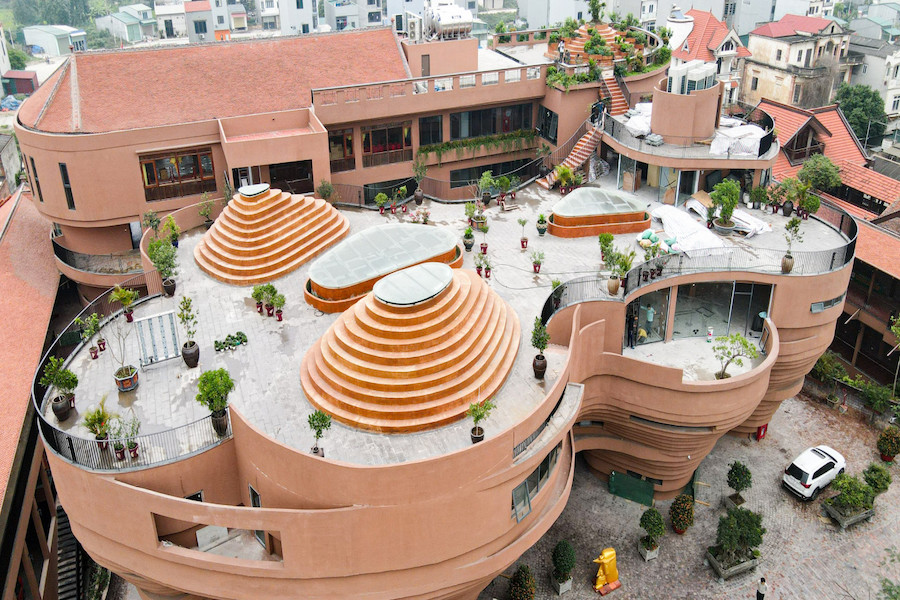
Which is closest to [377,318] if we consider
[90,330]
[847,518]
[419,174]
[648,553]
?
[90,330]

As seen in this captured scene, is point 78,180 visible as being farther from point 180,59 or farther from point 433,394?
point 433,394

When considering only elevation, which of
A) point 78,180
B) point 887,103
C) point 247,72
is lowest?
point 887,103

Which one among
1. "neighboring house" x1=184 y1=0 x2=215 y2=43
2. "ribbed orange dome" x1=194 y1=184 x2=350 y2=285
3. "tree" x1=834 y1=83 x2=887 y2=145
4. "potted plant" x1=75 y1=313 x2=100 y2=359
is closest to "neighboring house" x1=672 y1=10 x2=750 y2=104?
"tree" x1=834 y1=83 x2=887 y2=145

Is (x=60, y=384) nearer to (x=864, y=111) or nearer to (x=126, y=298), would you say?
(x=126, y=298)

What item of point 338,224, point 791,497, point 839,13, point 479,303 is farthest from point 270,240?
point 839,13

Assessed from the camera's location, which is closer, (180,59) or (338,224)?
(338,224)

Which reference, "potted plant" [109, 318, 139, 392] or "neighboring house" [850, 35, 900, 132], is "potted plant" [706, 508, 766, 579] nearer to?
"potted plant" [109, 318, 139, 392]
